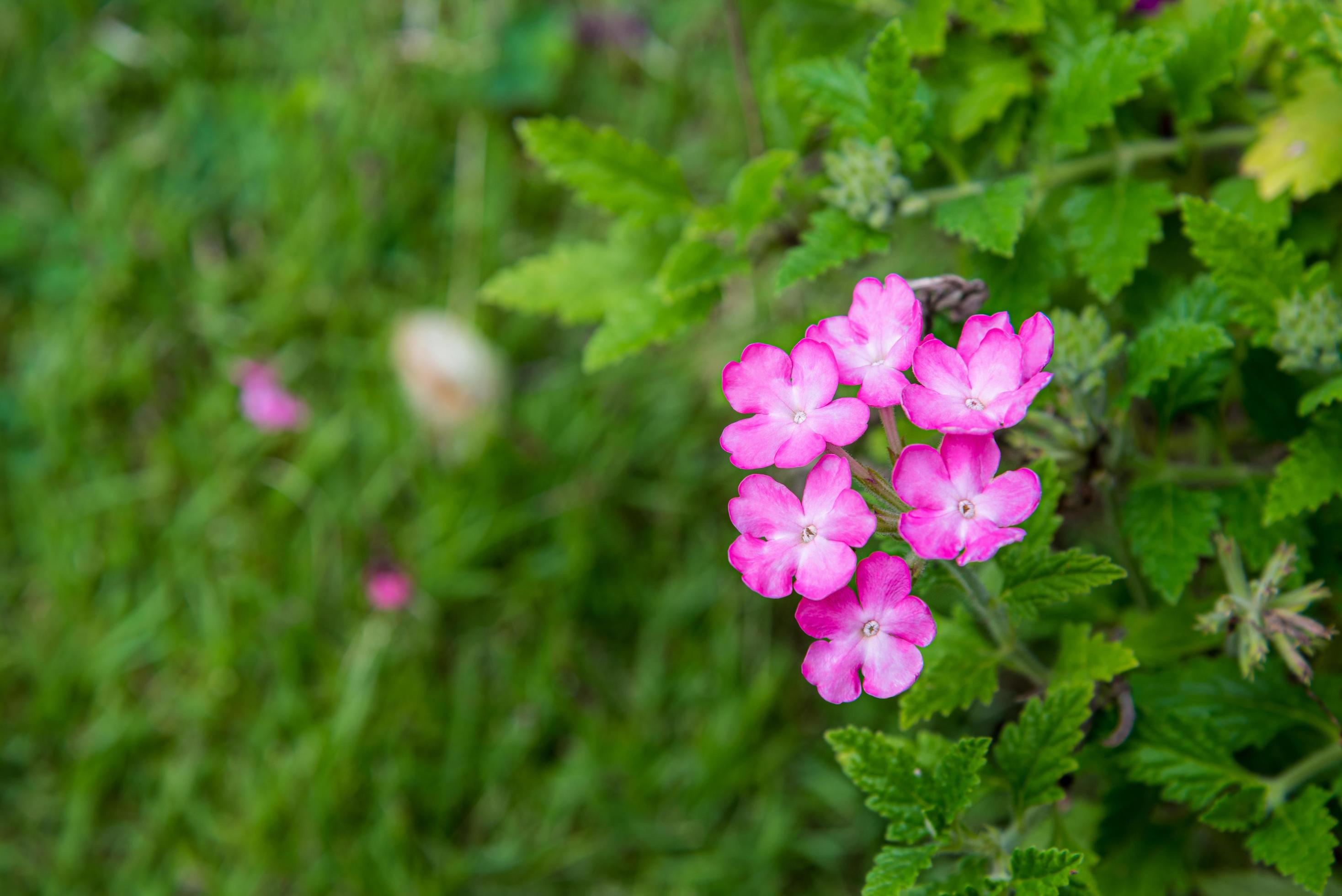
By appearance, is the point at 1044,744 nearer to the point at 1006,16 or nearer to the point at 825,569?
the point at 825,569

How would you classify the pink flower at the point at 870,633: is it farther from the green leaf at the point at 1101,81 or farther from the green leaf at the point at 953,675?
the green leaf at the point at 1101,81

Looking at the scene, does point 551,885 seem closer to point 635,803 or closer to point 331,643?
point 635,803

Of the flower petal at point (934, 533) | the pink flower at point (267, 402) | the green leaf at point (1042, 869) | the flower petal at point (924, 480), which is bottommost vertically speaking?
the pink flower at point (267, 402)

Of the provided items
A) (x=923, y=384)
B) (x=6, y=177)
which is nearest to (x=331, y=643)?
(x=6, y=177)

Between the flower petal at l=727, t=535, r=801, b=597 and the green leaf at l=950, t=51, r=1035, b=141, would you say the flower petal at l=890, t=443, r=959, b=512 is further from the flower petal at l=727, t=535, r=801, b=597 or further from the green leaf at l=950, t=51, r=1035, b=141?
the green leaf at l=950, t=51, r=1035, b=141

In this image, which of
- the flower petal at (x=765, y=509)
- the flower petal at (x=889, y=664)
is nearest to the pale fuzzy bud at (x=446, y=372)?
the flower petal at (x=765, y=509)
